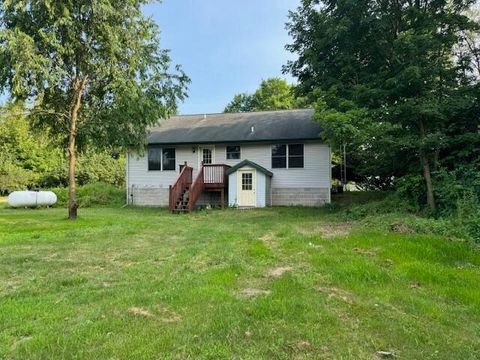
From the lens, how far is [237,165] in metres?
18.7

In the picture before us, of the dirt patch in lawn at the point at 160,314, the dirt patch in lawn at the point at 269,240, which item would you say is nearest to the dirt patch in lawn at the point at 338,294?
the dirt patch in lawn at the point at 160,314

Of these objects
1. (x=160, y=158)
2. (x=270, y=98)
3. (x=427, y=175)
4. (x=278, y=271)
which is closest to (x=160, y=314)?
(x=278, y=271)

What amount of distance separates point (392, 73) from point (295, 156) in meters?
6.97

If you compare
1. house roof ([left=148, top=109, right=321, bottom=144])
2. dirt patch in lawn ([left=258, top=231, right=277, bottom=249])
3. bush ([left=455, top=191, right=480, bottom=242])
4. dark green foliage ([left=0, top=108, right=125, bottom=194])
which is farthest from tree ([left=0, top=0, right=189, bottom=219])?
dark green foliage ([left=0, top=108, right=125, bottom=194])

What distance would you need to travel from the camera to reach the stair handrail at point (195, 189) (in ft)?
57.3

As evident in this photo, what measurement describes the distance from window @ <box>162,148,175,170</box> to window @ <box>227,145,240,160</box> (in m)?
3.19

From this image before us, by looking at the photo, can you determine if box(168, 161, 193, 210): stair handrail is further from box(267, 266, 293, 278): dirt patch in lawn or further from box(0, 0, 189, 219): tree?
box(267, 266, 293, 278): dirt patch in lawn

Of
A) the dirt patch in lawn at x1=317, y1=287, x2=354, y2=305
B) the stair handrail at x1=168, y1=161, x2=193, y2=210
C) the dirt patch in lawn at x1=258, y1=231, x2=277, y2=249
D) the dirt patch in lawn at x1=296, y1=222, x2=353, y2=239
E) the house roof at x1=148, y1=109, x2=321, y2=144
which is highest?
the house roof at x1=148, y1=109, x2=321, y2=144

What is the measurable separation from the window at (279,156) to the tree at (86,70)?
226 inches

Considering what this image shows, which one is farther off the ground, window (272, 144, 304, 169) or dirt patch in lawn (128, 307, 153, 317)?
window (272, 144, 304, 169)

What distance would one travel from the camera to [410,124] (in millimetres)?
13305

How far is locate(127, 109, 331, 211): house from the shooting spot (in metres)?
18.9

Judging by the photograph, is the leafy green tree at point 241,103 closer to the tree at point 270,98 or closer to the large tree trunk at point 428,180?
the tree at point 270,98

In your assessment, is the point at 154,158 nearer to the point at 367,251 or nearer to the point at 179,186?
the point at 179,186
